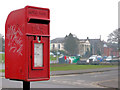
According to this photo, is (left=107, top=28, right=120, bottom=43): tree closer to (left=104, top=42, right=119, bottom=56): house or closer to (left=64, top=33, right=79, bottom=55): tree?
(left=104, top=42, right=119, bottom=56): house

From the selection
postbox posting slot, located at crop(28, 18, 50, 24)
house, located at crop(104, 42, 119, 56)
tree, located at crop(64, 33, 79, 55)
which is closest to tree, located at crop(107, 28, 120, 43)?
house, located at crop(104, 42, 119, 56)

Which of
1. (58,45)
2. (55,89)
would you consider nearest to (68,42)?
(58,45)

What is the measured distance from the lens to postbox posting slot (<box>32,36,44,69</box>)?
11.8ft

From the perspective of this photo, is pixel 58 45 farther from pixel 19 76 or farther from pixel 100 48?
pixel 19 76

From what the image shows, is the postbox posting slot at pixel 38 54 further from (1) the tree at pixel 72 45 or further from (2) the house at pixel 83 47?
(2) the house at pixel 83 47

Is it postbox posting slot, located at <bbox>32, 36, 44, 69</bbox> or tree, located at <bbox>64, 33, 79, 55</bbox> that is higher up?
tree, located at <bbox>64, 33, 79, 55</bbox>

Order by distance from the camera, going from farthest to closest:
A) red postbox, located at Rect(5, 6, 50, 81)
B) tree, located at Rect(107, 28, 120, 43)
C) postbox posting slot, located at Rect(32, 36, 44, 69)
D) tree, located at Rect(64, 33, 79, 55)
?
tree, located at Rect(64, 33, 79, 55)
tree, located at Rect(107, 28, 120, 43)
postbox posting slot, located at Rect(32, 36, 44, 69)
red postbox, located at Rect(5, 6, 50, 81)

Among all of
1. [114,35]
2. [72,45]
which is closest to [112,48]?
[72,45]

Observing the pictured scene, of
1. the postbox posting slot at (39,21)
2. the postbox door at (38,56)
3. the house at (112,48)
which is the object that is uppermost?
the house at (112,48)

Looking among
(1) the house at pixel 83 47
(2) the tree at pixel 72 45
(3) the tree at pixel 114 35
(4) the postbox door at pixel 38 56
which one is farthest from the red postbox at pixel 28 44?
(1) the house at pixel 83 47

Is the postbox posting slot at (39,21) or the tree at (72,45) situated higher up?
the tree at (72,45)

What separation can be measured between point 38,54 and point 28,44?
9.1 inches

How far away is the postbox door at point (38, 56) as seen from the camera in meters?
3.54

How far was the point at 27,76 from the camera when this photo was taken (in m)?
3.48
